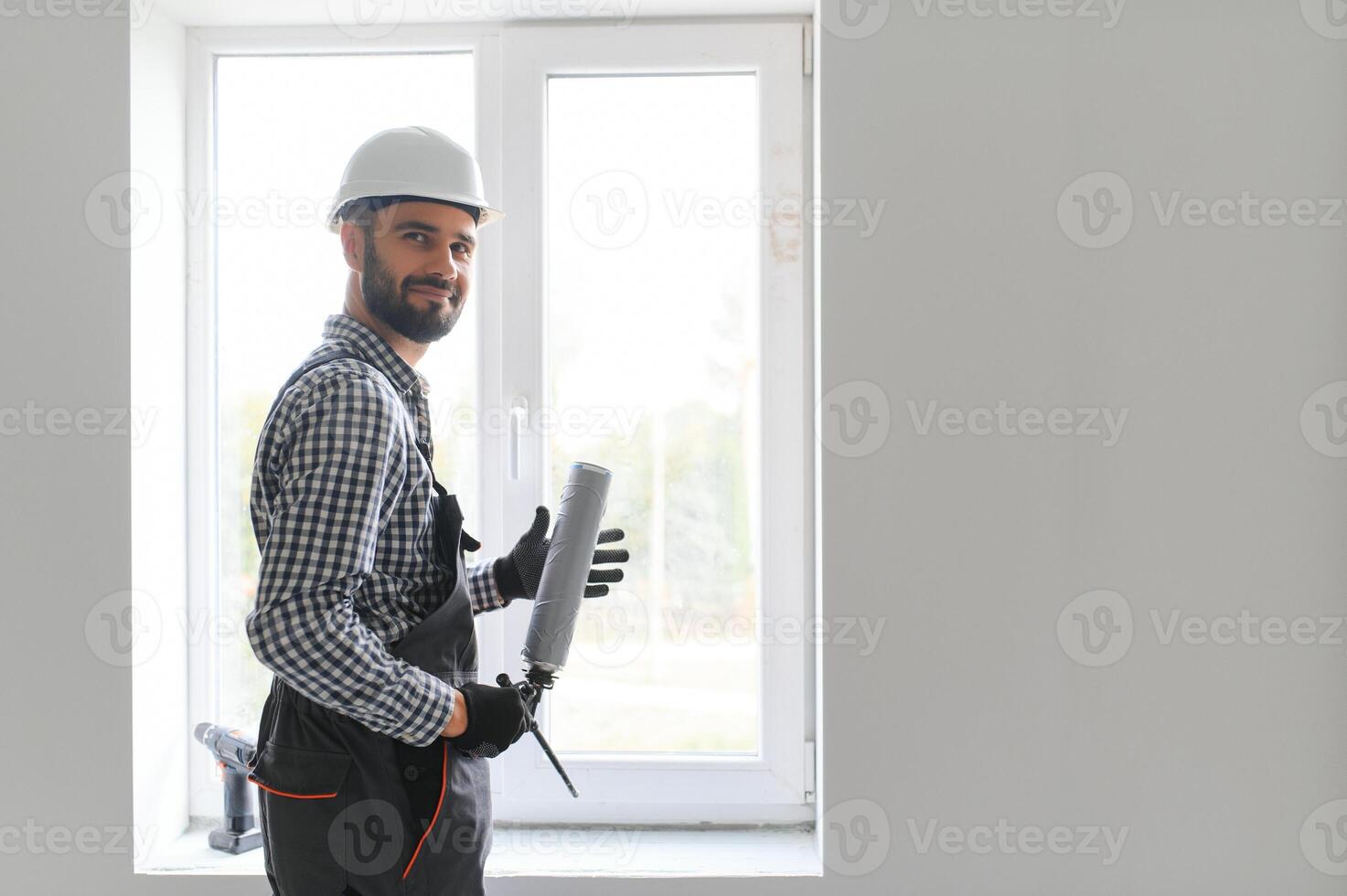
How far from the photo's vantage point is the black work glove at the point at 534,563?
1401 millimetres

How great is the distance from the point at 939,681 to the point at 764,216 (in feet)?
2.95

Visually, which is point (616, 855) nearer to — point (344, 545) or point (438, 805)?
point (438, 805)

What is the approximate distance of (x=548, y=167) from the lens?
1800 millimetres

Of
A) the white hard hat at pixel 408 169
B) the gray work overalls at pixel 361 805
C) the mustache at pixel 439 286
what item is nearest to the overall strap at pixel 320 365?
the gray work overalls at pixel 361 805

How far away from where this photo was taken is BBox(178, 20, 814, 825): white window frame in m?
1.77

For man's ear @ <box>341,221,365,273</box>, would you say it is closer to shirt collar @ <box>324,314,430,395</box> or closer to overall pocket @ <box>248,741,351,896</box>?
shirt collar @ <box>324,314,430,395</box>

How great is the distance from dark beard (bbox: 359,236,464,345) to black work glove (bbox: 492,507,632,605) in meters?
0.32

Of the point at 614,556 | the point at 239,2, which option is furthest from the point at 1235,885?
the point at 239,2

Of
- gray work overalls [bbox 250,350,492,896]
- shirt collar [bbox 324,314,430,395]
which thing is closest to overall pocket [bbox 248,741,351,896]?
gray work overalls [bbox 250,350,492,896]

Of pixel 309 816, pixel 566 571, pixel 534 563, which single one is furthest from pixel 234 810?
pixel 566 571

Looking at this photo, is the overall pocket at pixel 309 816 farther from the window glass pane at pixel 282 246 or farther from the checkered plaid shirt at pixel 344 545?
the window glass pane at pixel 282 246

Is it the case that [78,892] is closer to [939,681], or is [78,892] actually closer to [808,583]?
[808,583]

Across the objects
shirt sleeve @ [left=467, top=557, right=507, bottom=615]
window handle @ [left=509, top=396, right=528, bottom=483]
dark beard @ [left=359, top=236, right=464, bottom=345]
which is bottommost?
shirt sleeve @ [left=467, top=557, right=507, bottom=615]

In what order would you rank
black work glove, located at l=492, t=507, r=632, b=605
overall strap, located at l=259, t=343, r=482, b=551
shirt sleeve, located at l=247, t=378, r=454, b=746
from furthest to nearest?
black work glove, located at l=492, t=507, r=632, b=605 < overall strap, located at l=259, t=343, r=482, b=551 < shirt sleeve, located at l=247, t=378, r=454, b=746
